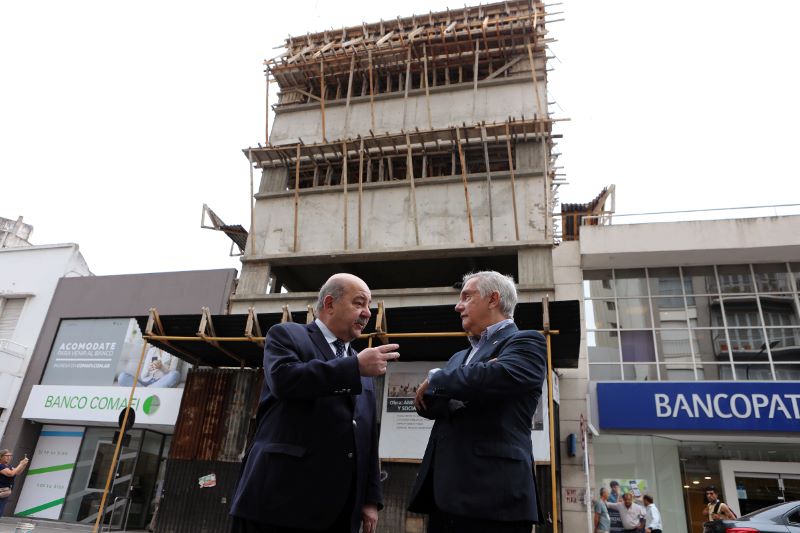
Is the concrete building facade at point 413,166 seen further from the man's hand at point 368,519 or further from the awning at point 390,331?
the man's hand at point 368,519

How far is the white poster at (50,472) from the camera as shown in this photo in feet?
47.5

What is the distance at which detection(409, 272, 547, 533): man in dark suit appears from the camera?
92.9 inches

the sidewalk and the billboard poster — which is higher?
the billboard poster

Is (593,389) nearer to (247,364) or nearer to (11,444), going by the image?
(247,364)

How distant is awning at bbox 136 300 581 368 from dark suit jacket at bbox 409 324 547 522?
6951 millimetres

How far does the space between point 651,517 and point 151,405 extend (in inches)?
499

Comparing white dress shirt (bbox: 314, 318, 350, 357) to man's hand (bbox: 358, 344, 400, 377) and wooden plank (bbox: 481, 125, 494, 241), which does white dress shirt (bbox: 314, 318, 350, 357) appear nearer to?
man's hand (bbox: 358, 344, 400, 377)

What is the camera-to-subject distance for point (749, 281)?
44.9ft

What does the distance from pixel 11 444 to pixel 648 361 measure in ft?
59.1

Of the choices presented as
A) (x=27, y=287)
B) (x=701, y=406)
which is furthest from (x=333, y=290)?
(x=27, y=287)

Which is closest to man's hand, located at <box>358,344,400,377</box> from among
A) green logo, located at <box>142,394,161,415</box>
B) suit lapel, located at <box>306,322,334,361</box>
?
suit lapel, located at <box>306,322,334,361</box>

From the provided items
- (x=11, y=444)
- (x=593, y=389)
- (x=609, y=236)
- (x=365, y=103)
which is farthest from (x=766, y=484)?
(x=11, y=444)

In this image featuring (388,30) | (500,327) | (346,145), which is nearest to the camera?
(500,327)

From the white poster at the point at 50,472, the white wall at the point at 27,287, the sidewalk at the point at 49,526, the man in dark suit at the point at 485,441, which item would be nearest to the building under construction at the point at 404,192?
the sidewalk at the point at 49,526
